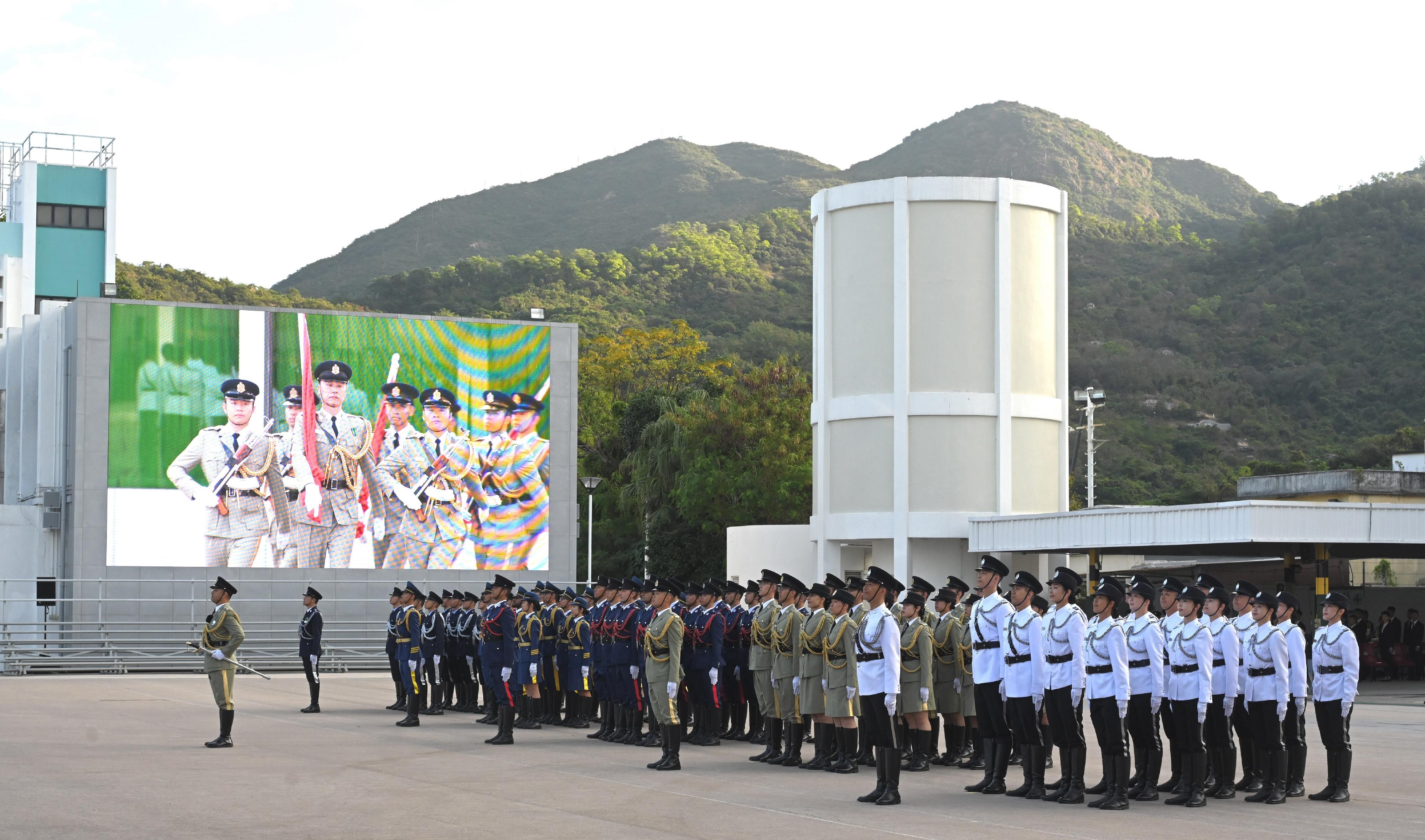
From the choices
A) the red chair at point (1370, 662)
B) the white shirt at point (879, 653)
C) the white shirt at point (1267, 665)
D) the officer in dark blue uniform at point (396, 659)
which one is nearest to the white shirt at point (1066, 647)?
the white shirt at point (879, 653)

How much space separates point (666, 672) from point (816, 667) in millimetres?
1517

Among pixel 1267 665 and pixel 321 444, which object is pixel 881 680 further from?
pixel 321 444

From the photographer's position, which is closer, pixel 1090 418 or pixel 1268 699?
pixel 1268 699

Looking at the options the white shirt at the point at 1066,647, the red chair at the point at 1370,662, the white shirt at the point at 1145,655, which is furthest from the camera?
the red chair at the point at 1370,662

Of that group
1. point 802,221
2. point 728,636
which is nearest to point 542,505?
point 728,636

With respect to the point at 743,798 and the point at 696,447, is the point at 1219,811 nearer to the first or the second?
the point at 743,798

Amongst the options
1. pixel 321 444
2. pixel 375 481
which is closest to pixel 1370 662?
pixel 375 481

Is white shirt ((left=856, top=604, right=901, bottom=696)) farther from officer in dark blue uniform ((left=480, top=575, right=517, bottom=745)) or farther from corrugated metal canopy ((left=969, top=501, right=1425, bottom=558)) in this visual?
corrugated metal canopy ((left=969, top=501, right=1425, bottom=558))

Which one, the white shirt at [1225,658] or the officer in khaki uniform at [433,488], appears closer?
the white shirt at [1225,658]

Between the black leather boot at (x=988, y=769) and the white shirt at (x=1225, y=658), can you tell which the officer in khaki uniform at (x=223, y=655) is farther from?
the white shirt at (x=1225, y=658)

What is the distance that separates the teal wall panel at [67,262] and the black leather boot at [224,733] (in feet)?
149

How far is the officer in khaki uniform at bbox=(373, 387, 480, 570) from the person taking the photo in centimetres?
4072

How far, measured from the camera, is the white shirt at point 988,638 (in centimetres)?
1351

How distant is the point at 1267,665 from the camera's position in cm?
1345
